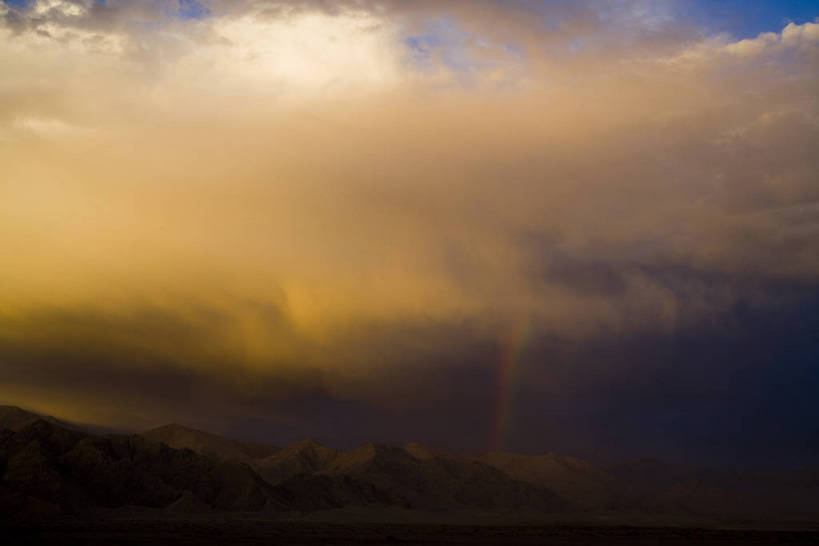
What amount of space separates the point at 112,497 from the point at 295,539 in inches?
2895

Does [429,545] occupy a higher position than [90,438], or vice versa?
[90,438]

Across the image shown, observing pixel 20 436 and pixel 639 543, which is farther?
pixel 20 436

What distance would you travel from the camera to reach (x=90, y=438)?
548 ft

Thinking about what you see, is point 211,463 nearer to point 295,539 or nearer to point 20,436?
point 20,436

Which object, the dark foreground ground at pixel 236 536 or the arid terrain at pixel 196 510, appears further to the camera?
the arid terrain at pixel 196 510

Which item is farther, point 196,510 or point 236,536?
point 196,510

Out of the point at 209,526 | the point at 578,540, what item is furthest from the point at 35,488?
the point at 578,540

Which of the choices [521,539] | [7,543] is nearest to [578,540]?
[521,539]

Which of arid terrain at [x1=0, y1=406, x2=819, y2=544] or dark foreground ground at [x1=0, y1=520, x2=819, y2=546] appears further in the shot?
arid terrain at [x1=0, y1=406, x2=819, y2=544]

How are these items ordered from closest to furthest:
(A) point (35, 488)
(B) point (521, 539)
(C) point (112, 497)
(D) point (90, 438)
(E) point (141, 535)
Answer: (E) point (141, 535)
(B) point (521, 539)
(A) point (35, 488)
(C) point (112, 497)
(D) point (90, 438)

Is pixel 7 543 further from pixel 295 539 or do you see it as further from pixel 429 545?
pixel 429 545

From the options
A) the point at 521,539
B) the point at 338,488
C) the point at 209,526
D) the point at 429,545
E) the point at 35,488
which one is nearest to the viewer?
the point at 429,545

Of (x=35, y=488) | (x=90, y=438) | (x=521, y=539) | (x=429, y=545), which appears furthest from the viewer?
(x=90, y=438)

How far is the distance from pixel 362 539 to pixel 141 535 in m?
26.8
